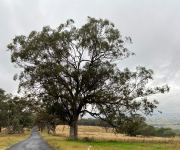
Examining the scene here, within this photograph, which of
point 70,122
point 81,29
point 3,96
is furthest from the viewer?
point 3,96

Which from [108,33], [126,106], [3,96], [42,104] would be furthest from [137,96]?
[3,96]

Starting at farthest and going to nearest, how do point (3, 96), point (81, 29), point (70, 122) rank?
1. point (3, 96)
2. point (70, 122)
3. point (81, 29)

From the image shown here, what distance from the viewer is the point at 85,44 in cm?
5312

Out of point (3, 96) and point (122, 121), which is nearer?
point (122, 121)

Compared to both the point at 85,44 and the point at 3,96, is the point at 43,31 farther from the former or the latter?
the point at 3,96

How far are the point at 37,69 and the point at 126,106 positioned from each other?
13421 millimetres

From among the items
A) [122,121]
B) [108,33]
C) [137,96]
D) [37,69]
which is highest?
Result: [108,33]

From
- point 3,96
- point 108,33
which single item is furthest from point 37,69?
point 3,96

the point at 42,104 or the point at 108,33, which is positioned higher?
the point at 108,33

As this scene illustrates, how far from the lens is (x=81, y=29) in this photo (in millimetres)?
53000

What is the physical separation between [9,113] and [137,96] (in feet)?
234

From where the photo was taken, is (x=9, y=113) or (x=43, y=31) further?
(x=9, y=113)

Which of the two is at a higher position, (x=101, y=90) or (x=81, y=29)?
(x=81, y=29)

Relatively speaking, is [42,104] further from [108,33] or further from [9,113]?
[9,113]
